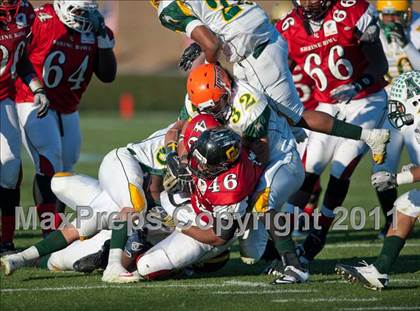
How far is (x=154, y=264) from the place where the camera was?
21.7 ft

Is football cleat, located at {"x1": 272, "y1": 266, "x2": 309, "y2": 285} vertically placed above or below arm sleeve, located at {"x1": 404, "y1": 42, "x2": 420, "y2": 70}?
below

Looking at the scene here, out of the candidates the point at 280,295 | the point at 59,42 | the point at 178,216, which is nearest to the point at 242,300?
the point at 280,295

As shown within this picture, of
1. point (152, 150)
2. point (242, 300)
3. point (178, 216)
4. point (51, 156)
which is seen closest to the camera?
point (242, 300)

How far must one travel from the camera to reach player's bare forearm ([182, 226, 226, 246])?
6.54 meters

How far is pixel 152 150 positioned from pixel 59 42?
217 centimetres

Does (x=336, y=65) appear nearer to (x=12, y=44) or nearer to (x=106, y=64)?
(x=106, y=64)

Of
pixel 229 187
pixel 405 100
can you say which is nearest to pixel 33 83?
pixel 229 187

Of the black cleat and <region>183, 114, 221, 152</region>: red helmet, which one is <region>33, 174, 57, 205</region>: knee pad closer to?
the black cleat

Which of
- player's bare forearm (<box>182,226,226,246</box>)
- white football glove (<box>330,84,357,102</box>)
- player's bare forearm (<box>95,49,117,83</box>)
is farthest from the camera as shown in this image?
player's bare forearm (<box>95,49,117,83</box>)

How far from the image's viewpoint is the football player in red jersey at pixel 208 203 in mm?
6336

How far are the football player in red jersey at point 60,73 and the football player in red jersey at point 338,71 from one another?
168 centimetres

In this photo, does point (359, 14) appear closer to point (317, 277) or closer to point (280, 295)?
point (317, 277)

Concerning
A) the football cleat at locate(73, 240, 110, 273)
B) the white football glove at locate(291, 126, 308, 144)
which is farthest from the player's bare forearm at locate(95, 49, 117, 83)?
the football cleat at locate(73, 240, 110, 273)

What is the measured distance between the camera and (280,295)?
6074 millimetres
